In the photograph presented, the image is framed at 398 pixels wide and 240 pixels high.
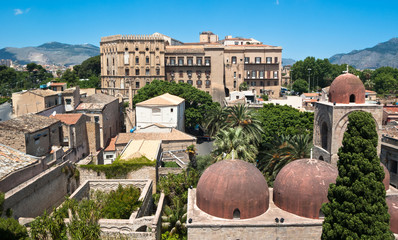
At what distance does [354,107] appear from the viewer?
69.7 ft

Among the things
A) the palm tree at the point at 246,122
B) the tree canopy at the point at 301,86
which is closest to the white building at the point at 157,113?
the palm tree at the point at 246,122

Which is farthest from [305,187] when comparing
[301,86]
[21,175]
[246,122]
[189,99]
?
[301,86]

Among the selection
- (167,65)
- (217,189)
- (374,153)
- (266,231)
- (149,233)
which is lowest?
(149,233)

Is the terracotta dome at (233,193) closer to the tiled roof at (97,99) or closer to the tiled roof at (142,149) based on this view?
the tiled roof at (142,149)

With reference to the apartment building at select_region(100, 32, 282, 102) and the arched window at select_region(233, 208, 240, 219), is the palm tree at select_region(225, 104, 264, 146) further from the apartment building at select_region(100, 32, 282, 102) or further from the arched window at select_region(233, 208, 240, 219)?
the apartment building at select_region(100, 32, 282, 102)

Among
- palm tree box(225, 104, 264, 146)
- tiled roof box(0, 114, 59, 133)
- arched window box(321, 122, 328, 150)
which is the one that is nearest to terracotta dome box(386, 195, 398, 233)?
arched window box(321, 122, 328, 150)

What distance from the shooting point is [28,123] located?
27328 millimetres

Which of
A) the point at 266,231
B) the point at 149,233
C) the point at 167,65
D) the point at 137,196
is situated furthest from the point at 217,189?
the point at 167,65

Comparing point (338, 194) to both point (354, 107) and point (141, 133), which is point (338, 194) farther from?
point (141, 133)

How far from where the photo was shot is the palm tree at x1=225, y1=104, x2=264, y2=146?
106ft

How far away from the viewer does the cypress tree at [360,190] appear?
1384 cm

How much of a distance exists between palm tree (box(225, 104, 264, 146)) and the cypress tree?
17.3m

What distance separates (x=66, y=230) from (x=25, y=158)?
749cm

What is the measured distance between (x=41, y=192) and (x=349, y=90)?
20635 mm
